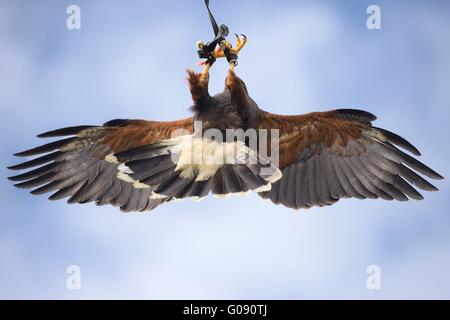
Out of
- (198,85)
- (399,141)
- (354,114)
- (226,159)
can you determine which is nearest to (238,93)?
(198,85)

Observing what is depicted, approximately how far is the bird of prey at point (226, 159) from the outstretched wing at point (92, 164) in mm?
14

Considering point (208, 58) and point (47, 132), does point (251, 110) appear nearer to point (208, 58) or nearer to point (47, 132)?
point (208, 58)

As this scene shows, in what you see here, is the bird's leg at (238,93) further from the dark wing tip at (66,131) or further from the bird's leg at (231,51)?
the dark wing tip at (66,131)

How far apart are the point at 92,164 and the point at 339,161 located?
11.5 feet

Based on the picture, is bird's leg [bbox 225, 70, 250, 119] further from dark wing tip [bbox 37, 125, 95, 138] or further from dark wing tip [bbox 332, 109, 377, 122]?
dark wing tip [bbox 37, 125, 95, 138]

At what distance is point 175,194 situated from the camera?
9734 mm

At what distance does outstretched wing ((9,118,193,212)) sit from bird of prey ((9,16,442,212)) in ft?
0.05

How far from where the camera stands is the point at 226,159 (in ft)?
33.2

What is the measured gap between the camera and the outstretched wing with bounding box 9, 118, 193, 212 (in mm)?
10969

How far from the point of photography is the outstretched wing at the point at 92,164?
11.0 m

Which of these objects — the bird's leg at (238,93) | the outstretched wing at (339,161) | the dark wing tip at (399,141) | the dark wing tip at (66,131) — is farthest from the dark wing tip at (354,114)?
the dark wing tip at (66,131)

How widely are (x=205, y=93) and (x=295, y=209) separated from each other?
211 centimetres

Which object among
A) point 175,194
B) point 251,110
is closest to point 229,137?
point 251,110

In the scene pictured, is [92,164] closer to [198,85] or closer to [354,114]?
[198,85]
